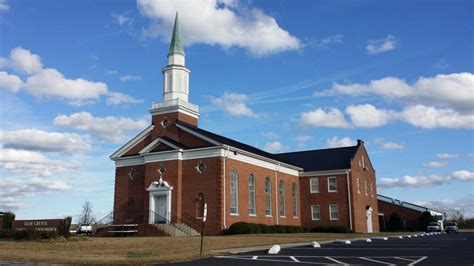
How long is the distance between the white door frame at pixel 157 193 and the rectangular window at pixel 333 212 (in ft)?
68.1

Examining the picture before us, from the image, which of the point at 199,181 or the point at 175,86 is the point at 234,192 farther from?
the point at 175,86

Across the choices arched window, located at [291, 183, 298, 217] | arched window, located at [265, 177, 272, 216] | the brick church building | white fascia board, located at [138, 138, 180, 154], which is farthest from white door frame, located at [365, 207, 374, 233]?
white fascia board, located at [138, 138, 180, 154]

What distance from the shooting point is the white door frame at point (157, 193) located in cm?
4053

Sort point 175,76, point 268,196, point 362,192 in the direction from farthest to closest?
1. point 362,192
2. point 268,196
3. point 175,76

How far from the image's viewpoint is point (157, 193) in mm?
41312

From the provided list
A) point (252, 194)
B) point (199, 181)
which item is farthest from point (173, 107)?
point (252, 194)

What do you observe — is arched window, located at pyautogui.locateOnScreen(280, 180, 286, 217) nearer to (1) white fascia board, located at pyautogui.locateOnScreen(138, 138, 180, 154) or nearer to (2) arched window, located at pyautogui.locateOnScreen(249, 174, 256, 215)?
(2) arched window, located at pyautogui.locateOnScreen(249, 174, 256, 215)

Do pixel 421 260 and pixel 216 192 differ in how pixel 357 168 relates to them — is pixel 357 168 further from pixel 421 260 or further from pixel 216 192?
pixel 421 260

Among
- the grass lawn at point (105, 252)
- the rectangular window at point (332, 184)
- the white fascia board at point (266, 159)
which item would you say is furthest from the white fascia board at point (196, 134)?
the rectangular window at point (332, 184)

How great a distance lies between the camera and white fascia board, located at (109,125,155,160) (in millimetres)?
44719

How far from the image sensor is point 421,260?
16.4 m

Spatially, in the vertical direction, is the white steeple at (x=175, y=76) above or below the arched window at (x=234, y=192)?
above

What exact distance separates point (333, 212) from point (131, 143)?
23230mm

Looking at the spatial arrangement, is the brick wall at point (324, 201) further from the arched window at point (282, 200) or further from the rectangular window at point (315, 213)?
the arched window at point (282, 200)
